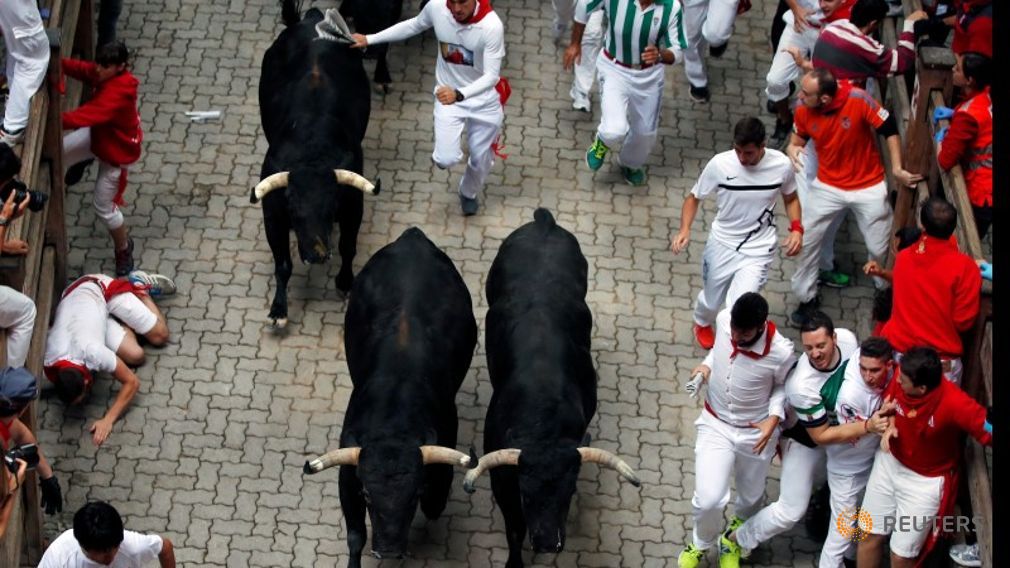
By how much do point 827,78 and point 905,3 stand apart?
2282mm

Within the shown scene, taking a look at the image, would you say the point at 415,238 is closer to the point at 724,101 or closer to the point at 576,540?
the point at 576,540

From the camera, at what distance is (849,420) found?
1155 centimetres

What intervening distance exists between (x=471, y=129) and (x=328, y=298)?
1863mm

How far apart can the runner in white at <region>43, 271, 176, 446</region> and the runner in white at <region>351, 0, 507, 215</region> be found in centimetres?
285

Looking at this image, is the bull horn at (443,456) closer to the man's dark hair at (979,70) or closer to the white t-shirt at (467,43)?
the white t-shirt at (467,43)

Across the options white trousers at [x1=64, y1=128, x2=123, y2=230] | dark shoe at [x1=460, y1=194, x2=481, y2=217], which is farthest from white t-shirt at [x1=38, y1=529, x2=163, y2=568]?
dark shoe at [x1=460, y1=194, x2=481, y2=217]

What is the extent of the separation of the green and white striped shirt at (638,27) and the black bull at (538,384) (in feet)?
7.08

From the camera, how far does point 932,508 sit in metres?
11.4

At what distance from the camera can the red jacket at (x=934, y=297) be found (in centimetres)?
1150

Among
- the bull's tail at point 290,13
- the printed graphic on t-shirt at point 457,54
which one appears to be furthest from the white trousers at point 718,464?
the bull's tail at point 290,13

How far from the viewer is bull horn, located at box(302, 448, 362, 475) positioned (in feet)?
37.6

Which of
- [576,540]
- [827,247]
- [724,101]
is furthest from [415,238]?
[724,101]

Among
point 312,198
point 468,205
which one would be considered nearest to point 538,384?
point 312,198

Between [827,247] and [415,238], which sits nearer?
[415,238]
